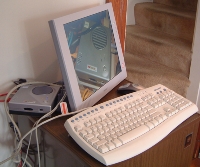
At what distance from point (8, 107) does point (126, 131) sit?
39 cm

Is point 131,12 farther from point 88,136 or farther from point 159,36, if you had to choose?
point 88,136

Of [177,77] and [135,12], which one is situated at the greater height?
[135,12]

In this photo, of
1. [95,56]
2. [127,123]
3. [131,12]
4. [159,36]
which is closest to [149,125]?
[127,123]

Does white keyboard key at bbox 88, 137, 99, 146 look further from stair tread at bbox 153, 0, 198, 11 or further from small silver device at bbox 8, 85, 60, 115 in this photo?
stair tread at bbox 153, 0, 198, 11

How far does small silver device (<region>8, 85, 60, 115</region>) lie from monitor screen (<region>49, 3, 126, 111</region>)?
0.25 ft

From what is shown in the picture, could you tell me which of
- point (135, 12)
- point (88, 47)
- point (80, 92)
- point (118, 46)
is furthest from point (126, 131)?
point (135, 12)

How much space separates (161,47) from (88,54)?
1.23 m

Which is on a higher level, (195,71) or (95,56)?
(95,56)

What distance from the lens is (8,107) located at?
2.89 feet

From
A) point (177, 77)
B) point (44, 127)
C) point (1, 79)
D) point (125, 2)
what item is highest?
point (125, 2)

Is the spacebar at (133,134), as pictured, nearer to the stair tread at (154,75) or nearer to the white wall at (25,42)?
the white wall at (25,42)

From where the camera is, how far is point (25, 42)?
94 cm

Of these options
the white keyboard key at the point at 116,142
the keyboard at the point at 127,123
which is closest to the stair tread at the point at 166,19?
the keyboard at the point at 127,123

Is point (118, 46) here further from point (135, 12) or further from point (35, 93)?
point (135, 12)
